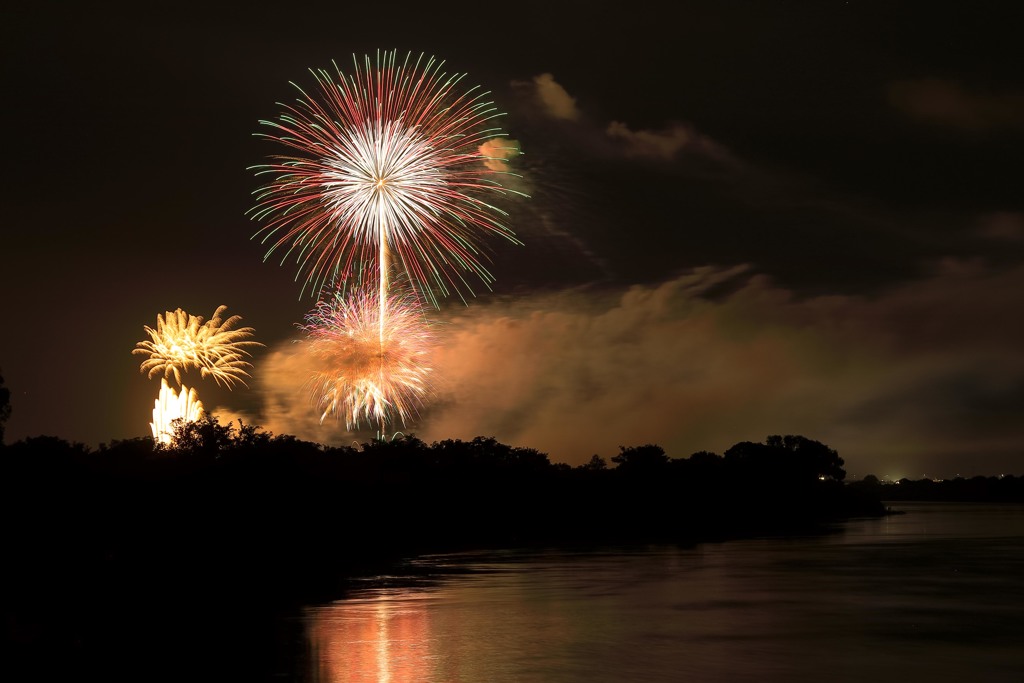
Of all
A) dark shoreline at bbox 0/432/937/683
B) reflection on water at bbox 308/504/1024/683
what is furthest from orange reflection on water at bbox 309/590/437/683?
dark shoreline at bbox 0/432/937/683

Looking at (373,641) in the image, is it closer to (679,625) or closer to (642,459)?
(679,625)

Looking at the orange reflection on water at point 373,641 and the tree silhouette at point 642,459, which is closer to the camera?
the orange reflection on water at point 373,641

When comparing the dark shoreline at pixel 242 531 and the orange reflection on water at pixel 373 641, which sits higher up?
the dark shoreline at pixel 242 531

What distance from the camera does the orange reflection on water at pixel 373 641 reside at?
2069 cm

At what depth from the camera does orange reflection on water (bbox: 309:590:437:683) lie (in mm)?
20688

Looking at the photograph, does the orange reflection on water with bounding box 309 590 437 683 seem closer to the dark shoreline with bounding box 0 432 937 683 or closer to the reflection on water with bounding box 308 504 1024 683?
the reflection on water with bounding box 308 504 1024 683

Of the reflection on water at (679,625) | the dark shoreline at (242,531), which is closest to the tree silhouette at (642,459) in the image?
the dark shoreline at (242,531)

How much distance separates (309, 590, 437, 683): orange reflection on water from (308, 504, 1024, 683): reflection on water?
0.13ft

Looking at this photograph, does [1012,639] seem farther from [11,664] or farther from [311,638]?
[11,664]

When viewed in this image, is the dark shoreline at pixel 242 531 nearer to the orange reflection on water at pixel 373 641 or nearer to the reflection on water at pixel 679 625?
the orange reflection on water at pixel 373 641

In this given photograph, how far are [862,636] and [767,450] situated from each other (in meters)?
172

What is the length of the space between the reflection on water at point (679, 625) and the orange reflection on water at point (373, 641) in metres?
0.04

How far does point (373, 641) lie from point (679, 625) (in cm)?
876

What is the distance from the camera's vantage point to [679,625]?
29328mm
